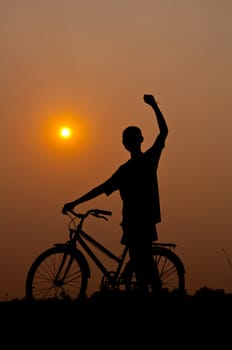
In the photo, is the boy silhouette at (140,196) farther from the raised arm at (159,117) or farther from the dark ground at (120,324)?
the dark ground at (120,324)

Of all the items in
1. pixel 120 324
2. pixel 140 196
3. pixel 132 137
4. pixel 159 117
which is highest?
pixel 159 117

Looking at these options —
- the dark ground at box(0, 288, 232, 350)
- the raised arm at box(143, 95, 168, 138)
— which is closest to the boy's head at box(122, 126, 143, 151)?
the raised arm at box(143, 95, 168, 138)

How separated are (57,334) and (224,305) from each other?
2.14m

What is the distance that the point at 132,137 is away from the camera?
779 cm

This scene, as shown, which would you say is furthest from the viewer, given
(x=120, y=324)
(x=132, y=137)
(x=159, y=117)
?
(x=132, y=137)

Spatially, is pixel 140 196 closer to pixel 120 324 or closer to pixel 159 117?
pixel 159 117

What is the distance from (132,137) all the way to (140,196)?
2.58 feet

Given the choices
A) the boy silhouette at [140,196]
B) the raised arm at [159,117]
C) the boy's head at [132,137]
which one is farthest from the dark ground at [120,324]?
the raised arm at [159,117]

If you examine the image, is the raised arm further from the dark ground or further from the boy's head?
the dark ground

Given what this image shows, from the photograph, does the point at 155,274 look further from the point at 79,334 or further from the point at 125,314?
the point at 79,334

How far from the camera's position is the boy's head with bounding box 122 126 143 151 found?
7.77m

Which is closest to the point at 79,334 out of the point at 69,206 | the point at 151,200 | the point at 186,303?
the point at 186,303

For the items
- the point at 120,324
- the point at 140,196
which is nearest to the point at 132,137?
the point at 140,196

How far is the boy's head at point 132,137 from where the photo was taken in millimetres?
7772
